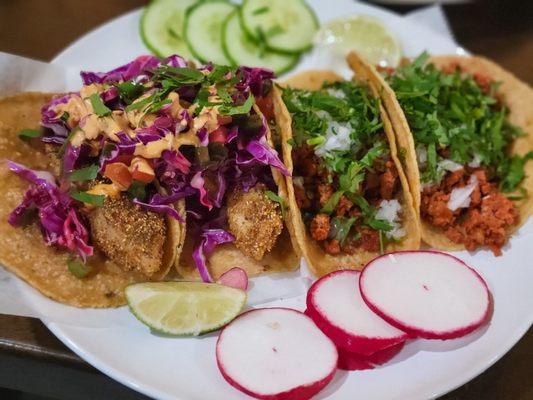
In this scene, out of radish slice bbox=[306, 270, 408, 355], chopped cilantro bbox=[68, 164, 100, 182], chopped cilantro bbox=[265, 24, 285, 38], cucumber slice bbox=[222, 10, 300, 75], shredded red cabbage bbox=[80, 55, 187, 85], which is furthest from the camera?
chopped cilantro bbox=[265, 24, 285, 38]

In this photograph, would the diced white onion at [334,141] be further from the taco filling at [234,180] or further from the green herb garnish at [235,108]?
the green herb garnish at [235,108]

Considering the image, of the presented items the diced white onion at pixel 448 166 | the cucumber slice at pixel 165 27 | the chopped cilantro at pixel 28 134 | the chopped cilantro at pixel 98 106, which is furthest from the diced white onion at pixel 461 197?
the chopped cilantro at pixel 28 134

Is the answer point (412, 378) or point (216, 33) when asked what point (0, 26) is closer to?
point (216, 33)

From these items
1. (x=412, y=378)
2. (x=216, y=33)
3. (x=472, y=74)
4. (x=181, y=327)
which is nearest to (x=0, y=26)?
(x=216, y=33)

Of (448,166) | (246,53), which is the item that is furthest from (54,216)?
(448,166)

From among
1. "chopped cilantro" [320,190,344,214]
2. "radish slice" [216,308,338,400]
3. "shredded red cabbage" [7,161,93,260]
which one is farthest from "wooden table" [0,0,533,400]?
"chopped cilantro" [320,190,344,214]

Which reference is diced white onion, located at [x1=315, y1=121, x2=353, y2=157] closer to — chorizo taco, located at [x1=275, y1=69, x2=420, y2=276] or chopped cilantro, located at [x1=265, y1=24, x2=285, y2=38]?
chorizo taco, located at [x1=275, y1=69, x2=420, y2=276]
